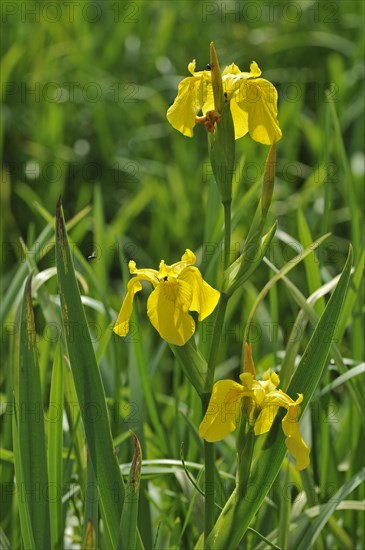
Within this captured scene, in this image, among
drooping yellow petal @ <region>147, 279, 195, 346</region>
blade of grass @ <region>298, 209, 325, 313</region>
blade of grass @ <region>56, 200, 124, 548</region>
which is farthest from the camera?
blade of grass @ <region>298, 209, 325, 313</region>

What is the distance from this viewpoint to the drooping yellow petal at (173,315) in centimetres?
92

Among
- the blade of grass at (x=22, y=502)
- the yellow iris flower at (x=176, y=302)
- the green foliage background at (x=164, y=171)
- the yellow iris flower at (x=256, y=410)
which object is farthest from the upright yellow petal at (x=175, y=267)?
Result: the green foliage background at (x=164, y=171)

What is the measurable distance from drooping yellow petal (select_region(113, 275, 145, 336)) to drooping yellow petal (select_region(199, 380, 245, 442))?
116mm

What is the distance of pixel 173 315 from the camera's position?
93 cm

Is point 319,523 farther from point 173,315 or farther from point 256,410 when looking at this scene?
point 173,315

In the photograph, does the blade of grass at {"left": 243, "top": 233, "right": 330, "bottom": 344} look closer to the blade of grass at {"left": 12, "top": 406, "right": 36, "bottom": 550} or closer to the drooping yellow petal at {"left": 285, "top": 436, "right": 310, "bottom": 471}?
the drooping yellow petal at {"left": 285, "top": 436, "right": 310, "bottom": 471}

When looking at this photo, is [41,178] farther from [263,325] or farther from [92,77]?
[263,325]

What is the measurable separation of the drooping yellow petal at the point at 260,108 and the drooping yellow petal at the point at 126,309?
7.8 inches

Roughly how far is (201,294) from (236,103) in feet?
0.70

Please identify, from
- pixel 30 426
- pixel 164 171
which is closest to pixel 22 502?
pixel 30 426

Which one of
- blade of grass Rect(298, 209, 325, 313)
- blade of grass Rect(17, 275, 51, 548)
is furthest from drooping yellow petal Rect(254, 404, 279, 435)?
blade of grass Rect(298, 209, 325, 313)

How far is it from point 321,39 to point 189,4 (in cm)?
71

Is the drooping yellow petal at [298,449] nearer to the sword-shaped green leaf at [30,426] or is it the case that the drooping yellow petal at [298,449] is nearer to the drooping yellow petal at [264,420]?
the drooping yellow petal at [264,420]

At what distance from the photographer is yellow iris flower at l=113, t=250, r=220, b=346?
3.04 ft
